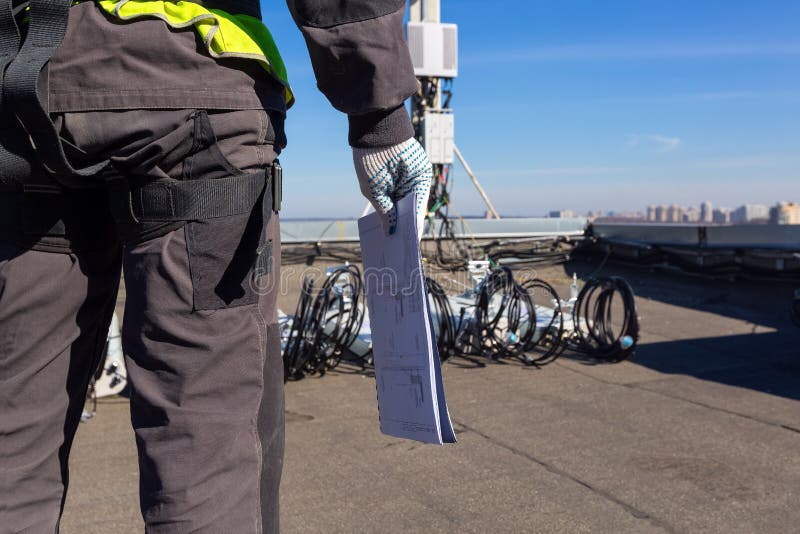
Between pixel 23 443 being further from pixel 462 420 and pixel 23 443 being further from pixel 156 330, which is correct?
pixel 462 420

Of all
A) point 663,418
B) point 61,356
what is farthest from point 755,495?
point 61,356

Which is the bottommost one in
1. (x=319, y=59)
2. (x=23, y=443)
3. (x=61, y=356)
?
(x=23, y=443)

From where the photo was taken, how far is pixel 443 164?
9.20 metres

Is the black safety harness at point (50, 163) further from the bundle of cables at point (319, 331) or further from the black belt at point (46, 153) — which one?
the bundle of cables at point (319, 331)

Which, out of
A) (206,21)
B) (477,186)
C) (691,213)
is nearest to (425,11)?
(477,186)

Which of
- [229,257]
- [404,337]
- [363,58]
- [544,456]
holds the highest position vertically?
[363,58]

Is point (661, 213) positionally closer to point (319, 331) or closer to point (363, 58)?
point (319, 331)

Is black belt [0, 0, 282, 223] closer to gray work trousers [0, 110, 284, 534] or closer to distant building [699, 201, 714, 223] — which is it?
gray work trousers [0, 110, 284, 534]

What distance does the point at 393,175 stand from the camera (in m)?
1.59

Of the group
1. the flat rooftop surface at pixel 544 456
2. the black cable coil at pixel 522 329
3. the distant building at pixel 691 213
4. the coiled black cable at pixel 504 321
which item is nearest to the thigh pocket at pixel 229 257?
the flat rooftop surface at pixel 544 456

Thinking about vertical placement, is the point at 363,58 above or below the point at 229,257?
above

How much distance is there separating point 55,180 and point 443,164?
7.94 metres

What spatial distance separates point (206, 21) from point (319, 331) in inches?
140

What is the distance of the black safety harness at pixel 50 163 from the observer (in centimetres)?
129
